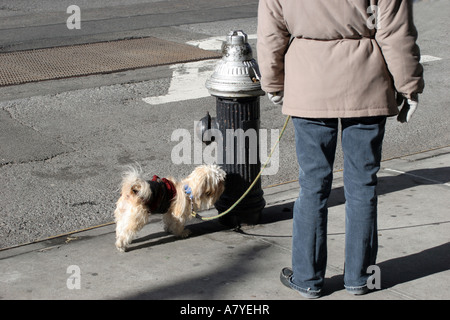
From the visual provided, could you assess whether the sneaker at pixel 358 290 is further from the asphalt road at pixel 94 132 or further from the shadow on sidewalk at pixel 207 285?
the asphalt road at pixel 94 132

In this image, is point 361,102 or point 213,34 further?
point 213,34

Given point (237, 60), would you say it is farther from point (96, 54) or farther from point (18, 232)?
point (96, 54)

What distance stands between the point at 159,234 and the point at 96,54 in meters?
6.26

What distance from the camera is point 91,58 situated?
33.4 ft

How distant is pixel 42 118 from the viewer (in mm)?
7531

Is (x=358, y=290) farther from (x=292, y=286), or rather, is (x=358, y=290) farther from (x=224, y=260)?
(x=224, y=260)

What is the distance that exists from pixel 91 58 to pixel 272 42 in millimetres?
7076

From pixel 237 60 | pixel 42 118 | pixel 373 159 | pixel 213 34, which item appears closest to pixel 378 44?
pixel 373 159

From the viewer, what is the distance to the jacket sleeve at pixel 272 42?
3.49 m

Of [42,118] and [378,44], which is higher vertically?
[378,44]

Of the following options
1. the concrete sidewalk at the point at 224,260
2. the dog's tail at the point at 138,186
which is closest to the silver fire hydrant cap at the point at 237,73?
the dog's tail at the point at 138,186

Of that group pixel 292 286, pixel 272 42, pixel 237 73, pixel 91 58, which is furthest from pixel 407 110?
pixel 91 58

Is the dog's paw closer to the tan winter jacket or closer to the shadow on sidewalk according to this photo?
the shadow on sidewalk

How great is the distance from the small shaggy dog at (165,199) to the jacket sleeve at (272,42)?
3.69 ft
